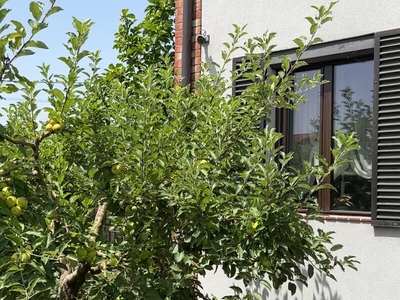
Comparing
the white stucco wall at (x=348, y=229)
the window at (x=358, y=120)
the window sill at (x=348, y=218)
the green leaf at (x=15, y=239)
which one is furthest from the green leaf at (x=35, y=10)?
the white stucco wall at (x=348, y=229)

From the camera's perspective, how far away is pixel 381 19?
6.05 metres

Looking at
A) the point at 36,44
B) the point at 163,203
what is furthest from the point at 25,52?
the point at 163,203

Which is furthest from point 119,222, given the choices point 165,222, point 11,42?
point 11,42

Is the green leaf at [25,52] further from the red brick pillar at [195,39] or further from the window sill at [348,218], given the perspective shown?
the red brick pillar at [195,39]

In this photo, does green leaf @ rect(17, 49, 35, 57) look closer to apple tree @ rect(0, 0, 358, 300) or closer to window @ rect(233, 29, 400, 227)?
apple tree @ rect(0, 0, 358, 300)

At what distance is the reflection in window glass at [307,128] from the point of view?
685cm

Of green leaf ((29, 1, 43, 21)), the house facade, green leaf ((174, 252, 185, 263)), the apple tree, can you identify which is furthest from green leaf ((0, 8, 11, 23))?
the house facade

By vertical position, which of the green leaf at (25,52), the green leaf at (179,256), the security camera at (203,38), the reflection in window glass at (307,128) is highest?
the security camera at (203,38)

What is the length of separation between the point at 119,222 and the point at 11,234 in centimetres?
90

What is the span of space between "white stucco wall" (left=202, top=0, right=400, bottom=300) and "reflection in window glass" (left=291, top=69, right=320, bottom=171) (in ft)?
2.00

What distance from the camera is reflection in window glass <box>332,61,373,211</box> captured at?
20.7 feet

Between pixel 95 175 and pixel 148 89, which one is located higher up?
pixel 148 89

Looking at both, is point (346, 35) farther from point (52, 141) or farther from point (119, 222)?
point (119, 222)

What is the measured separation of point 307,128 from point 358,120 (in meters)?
0.68
